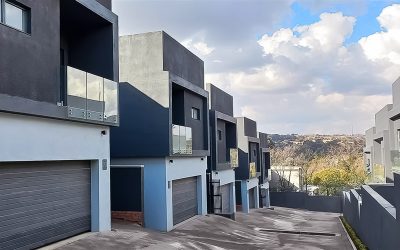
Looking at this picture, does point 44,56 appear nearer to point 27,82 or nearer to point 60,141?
point 27,82

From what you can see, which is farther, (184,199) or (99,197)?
(184,199)

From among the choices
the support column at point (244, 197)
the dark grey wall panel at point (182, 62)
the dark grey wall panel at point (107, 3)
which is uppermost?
the dark grey wall panel at point (107, 3)

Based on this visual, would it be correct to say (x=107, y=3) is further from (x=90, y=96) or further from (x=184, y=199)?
(x=184, y=199)

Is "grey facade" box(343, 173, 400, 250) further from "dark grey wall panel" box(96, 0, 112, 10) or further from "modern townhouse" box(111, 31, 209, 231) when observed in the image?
"dark grey wall panel" box(96, 0, 112, 10)

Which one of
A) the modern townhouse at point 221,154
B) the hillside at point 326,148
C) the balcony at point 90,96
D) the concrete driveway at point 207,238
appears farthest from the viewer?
the hillside at point 326,148

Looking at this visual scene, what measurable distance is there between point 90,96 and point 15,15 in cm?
354

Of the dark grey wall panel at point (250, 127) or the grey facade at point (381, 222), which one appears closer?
the grey facade at point (381, 222)

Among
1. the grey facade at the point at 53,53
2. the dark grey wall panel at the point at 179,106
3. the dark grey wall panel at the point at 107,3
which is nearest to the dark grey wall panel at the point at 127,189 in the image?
the grey facade at the point at 53,53

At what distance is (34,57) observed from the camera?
38.6 feet

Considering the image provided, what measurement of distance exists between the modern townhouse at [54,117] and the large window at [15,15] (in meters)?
0.02

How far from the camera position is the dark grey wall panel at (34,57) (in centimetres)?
1083

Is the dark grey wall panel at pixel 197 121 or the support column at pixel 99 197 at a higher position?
the dark grey wall panel at pixel 197 121

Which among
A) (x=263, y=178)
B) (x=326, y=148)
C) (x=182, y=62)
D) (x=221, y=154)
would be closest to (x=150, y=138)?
(x=182, y=62)

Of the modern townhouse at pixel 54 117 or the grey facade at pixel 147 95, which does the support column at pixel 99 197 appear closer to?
the modern townhouse at pixel 54 117
